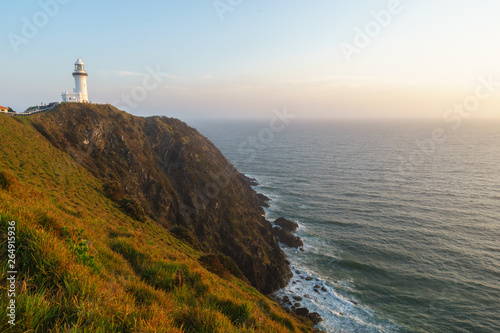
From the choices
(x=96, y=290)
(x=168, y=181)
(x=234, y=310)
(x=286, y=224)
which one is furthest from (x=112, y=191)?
(x=286, y=224)

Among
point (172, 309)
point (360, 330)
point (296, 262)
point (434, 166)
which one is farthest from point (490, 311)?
point (434, 166)

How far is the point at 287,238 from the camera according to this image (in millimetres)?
48656

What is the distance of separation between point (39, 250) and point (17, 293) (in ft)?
4.30

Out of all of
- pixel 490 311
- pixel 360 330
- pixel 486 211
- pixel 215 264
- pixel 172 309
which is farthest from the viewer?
pixel 486 211

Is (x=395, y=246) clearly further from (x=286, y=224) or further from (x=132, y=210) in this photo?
(x=132, y=210)

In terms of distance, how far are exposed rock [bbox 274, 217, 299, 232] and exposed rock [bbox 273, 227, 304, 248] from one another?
2.36 m

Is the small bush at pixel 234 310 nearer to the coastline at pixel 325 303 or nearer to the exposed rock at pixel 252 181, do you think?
the coastline at pixel 325 303

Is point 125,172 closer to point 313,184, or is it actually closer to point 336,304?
point 336,304

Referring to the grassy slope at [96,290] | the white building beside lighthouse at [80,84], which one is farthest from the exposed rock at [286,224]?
the white building beside lighthouse at [80,84]

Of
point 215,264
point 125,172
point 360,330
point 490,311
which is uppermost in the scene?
point 125,172

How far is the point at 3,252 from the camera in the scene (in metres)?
4.57

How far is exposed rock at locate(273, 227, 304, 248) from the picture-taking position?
156 feet

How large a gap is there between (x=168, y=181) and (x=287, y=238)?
90.7 feet

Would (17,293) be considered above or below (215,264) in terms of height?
above
